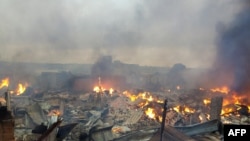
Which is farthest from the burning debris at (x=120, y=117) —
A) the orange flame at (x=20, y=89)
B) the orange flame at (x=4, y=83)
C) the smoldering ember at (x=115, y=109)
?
the orange flame at (x=4, y=83)

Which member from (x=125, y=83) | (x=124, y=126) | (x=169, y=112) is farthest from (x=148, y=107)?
(x=125, y=83)

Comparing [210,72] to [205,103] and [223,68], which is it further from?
[205,103]

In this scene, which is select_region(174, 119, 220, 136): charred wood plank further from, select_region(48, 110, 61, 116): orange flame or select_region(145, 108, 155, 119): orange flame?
select_region(48, 110, 61, 116): orange flame

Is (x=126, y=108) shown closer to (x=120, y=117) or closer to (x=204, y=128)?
(x=120, y=117)

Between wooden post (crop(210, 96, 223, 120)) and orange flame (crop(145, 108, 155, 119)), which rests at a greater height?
wooden post (crop(210, 96, 223, 120))

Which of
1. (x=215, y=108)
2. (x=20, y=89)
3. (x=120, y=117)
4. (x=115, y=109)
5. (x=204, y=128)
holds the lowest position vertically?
(x=120, y=117)

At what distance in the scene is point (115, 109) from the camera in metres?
22.6

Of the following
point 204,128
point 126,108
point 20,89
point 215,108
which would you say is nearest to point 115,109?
point 126,108

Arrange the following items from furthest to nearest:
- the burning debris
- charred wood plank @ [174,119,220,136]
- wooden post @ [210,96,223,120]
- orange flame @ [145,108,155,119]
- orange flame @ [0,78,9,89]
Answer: orange flame @ [0,78,9,89]
orange flame @ [145,108,155,119]
wooden post @ [210,96,223,120]
the burning debris
charred wood plank @ [174,119,220,136]

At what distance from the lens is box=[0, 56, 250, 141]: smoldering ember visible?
12.3 metres

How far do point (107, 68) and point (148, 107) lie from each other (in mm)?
25190

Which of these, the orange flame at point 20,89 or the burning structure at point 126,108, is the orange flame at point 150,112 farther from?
the orange flame at point 20,89

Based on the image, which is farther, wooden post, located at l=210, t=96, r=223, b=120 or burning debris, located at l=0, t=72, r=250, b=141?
wooden post, located at l=210, t=96, r=223, b=120

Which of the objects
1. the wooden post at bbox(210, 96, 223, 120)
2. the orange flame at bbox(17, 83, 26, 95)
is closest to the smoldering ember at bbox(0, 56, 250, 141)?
the wooden post at bbox(210, 96, 223, 120)
